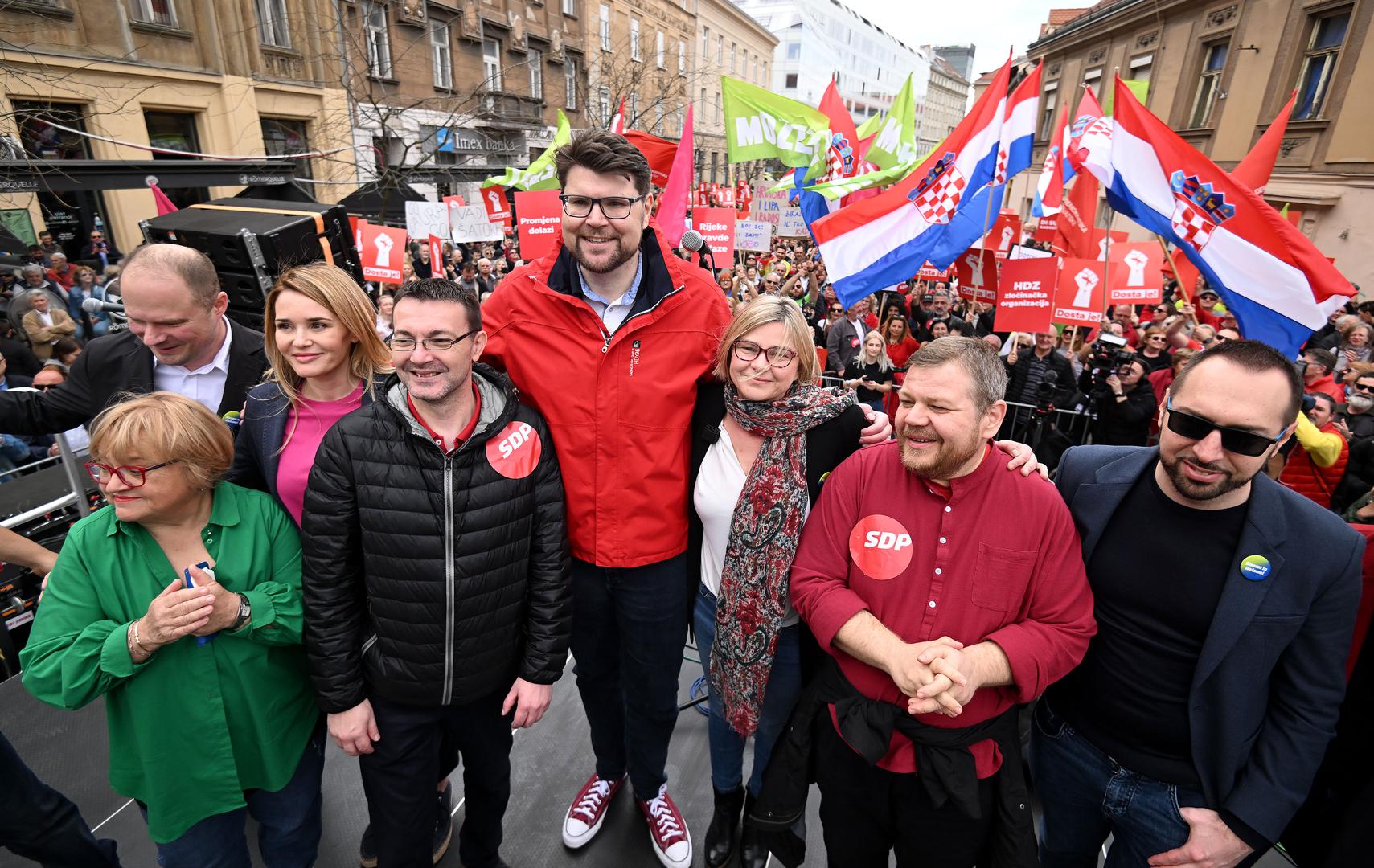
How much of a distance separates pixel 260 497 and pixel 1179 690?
258 cm

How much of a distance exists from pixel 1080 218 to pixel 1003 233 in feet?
4.25

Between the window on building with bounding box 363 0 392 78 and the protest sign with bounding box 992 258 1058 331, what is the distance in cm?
1785

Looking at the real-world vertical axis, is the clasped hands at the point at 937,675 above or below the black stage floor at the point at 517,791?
above

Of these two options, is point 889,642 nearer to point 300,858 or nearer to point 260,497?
point 260,497

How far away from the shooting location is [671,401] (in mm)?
2191

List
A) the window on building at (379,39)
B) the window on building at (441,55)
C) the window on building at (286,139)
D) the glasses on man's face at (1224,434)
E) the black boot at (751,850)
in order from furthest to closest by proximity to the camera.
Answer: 1. the window on building at (441,55)
2. the window on building at (379,39)
3. the window on building at (286,139)
4. the black boot at (751,850)
5. the glasses on man's face at (1224,434)

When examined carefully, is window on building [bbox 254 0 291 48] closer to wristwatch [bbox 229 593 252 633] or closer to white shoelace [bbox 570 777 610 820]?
wristwatch [bbox 229 593 252 633]

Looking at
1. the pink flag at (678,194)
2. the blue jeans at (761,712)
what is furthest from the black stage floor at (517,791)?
the pink flag at (678,194)

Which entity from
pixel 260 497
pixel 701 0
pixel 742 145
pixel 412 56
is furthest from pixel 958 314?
pixel 701 0

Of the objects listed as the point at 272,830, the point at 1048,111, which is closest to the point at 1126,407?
the point at 272,830

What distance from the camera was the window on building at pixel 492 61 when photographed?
76.0 ft

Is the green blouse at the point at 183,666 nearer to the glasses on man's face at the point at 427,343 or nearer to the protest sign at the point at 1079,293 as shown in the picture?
the glasses on man's face at the point at 427,343

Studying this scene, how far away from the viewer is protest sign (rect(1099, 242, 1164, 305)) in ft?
20.4

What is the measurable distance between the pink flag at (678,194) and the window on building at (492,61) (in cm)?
1894
